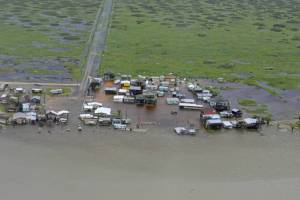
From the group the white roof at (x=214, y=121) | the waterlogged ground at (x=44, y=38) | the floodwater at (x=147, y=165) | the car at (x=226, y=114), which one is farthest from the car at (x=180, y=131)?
the waterlogged ground at (x=44, y=38)

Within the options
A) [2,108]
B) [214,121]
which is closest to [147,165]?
[214,121]

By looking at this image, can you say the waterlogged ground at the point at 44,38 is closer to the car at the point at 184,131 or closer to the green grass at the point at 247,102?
the car at the point at 184,131

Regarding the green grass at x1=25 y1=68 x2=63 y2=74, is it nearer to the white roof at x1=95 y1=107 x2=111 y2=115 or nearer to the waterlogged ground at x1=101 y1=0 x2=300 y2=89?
the waterlogged ground at x1=101 y1=0 x2=300 y2=89

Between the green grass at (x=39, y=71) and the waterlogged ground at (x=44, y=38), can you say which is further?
the waterlogged ground at (x=44, y=38)

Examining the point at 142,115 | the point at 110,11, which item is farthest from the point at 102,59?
the point at 110,11

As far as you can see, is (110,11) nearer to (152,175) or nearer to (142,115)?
(142,115)

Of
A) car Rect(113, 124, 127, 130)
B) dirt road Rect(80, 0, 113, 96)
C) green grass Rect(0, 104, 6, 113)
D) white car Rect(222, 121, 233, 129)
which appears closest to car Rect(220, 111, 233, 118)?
white car Rect(222, 121, 233, 129)

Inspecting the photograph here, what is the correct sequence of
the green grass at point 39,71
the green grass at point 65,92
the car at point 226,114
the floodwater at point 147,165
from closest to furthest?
the floodwater at point 147,165
the car at point 226,114
the green grass at point 65,92
the green grass at point 39,71
